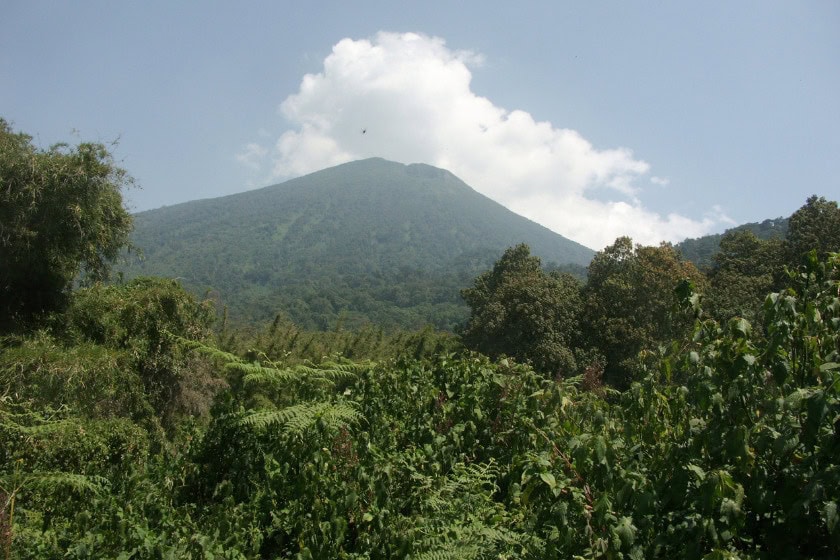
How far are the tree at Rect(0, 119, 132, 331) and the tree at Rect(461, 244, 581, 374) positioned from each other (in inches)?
550

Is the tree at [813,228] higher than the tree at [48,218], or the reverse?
the tree at [813,228]

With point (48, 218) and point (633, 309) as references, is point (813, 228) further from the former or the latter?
point (48, 218)

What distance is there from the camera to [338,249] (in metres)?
148

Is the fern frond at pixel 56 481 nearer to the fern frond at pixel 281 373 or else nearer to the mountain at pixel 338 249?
the fern frond at pixel 281 373

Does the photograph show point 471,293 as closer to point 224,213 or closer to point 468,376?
point 468,376

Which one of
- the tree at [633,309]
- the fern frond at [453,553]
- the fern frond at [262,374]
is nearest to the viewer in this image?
the fern frond at [453,553]

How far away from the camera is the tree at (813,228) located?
21188mm

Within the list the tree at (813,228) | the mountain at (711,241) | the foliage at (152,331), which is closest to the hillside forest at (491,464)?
→ the foliage at (152,331)

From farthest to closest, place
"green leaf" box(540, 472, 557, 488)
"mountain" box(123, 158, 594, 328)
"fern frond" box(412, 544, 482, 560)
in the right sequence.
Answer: "mountain" box(123, 158, 594, 328), "fern frond" box(412, 544, 482, 560), "green leaf" box(540, 472, 557, 488)

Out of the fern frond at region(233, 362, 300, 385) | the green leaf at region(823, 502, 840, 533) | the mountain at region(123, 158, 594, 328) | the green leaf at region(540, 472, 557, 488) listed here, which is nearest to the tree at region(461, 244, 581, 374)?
the fern frond at region(233, 362, 300, 385)

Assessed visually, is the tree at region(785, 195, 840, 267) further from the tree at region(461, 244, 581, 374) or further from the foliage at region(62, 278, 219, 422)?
the foliage at region(62, 278, 219, 422)

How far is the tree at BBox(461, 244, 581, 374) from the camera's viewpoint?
19453 mm

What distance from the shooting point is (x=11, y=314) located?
916 cm

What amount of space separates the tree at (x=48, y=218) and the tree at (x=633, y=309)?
17121mm
